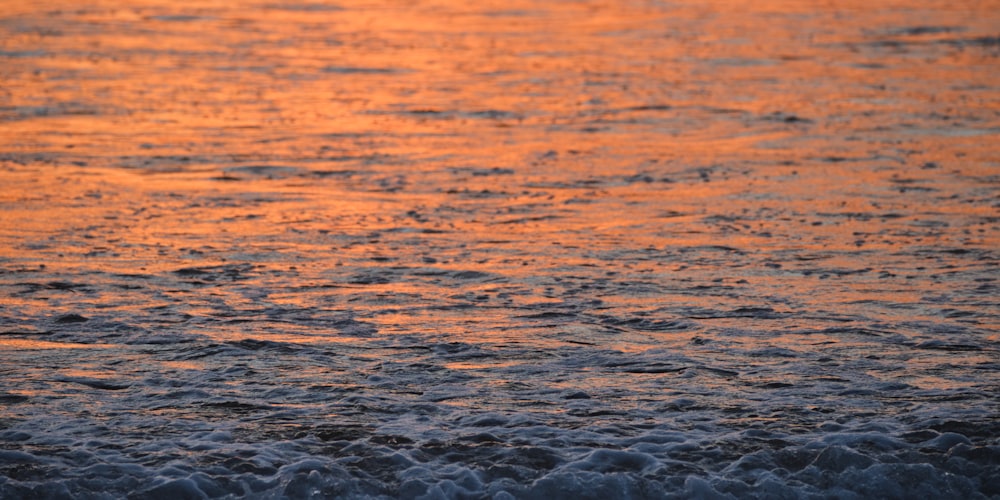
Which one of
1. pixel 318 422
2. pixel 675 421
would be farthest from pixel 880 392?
pixel 318 422

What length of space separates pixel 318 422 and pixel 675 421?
1.73m

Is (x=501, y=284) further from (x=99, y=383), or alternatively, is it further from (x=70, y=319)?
(x=99, y=383)

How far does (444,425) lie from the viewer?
6.26m

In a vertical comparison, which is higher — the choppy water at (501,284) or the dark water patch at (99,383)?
the dark water patch at (99,383)

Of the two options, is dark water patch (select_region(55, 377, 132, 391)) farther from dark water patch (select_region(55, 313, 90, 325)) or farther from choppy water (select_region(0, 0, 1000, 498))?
dark water patch (select_region(55, 313, 90, 325))

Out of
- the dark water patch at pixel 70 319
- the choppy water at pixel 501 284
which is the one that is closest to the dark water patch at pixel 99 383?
the choppy water at pixel 501 284

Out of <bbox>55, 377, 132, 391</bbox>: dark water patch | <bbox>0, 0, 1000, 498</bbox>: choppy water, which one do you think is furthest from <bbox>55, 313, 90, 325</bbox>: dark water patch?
<bbox>55, 377, 132, 391</bbox>: dark water patch

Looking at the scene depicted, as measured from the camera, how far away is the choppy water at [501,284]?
5.92 meters

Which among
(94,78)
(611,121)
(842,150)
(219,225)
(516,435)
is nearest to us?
(516,435)

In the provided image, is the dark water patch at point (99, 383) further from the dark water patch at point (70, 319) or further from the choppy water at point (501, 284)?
the dark water patch at point (70, 319)

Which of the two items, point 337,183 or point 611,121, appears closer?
point 337,183

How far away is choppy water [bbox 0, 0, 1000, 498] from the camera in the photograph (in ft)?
19.4

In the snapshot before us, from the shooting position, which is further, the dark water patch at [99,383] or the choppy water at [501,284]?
the dark water patch at [99,383]

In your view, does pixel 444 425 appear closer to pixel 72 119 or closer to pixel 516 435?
pixel 516 435
